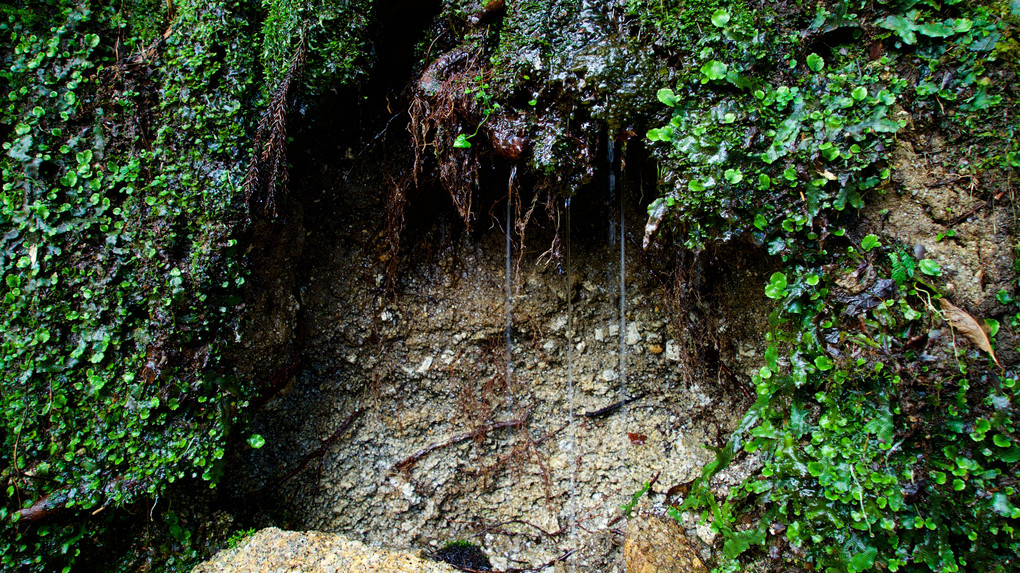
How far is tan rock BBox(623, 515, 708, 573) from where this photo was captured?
2551mm

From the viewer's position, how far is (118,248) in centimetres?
233

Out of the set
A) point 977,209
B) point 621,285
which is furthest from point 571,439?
point 977,209

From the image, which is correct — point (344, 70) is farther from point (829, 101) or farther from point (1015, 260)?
point (1015, 260)

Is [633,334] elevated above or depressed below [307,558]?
above

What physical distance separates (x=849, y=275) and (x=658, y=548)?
1.76 meters

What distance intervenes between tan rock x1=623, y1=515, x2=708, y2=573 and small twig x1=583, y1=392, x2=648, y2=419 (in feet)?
2.09

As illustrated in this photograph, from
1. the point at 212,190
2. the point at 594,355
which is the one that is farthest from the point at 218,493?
the point at 594,355

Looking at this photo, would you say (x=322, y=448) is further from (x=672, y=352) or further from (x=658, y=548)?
(x=672, y=352)

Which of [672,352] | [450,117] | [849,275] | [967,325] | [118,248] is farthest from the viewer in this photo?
[672,352]

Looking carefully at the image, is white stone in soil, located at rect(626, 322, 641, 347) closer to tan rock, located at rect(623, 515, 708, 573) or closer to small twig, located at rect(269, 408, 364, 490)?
tan rock, located at rect(623, 515, 708, 573)

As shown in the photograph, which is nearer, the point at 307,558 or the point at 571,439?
the point at 307,558

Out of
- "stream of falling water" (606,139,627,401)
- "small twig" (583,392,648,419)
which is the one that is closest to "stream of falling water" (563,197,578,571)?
"small twig" (583,392,648,419)

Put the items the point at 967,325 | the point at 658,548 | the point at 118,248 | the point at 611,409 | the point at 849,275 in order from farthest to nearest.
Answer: the point at 611,409
the point at 658,548
the point at 118,248
the point at 849,275
the point at 967,325

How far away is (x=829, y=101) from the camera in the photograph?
6.03ft
